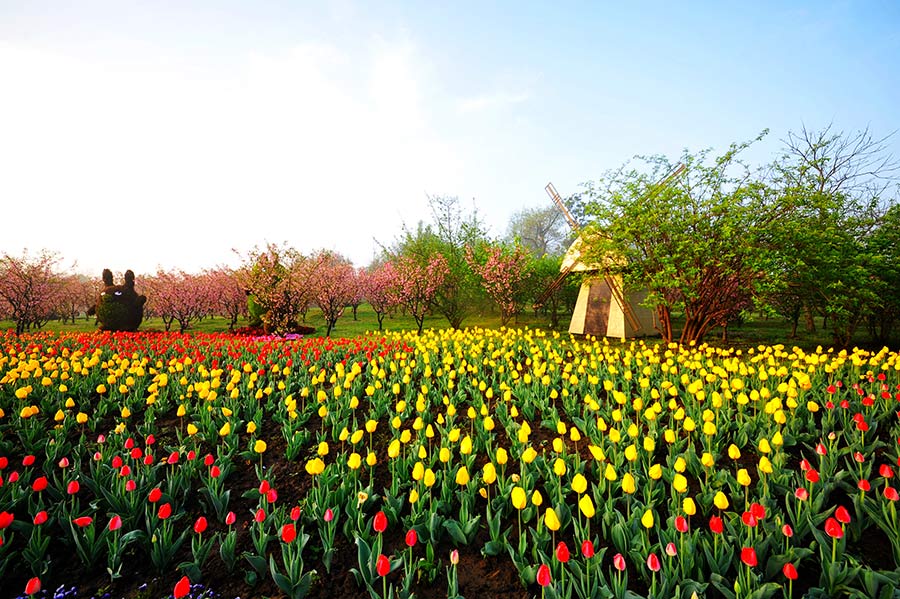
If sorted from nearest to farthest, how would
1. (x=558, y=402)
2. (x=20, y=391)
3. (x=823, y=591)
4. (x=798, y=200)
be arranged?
(x=823, y=591), (x=20, y=391), (x=558, y=402), (x=798, y=200)

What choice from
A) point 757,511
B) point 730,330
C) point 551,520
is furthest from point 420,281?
point 730,330

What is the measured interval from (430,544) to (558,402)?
339 cm

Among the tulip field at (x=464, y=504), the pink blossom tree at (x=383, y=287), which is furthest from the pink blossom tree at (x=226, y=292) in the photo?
the tulip field at (x=464, y=504)

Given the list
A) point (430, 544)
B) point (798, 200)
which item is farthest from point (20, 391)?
point (798, 200)

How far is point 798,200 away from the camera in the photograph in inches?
398

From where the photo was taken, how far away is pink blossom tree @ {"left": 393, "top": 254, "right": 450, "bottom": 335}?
A: 62.0 feet

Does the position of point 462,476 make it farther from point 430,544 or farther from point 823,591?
point 823,591

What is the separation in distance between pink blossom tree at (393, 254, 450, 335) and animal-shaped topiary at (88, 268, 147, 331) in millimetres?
11369

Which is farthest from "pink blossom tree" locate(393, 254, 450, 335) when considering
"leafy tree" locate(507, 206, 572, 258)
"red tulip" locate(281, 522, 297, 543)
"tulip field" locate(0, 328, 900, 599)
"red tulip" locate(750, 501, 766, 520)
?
"leafy tree" locate(507, 206, 572, 258)

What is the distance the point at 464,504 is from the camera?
3.11 meters

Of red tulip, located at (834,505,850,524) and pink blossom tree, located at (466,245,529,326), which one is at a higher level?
pink blossom tree, located at (466,245,529,326)

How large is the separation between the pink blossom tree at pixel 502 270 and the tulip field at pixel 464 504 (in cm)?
1424

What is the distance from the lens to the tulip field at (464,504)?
251 cm

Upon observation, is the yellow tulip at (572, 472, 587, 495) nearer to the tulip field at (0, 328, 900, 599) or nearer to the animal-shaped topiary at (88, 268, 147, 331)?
the tulip field at (0, 328, 900, 599)
